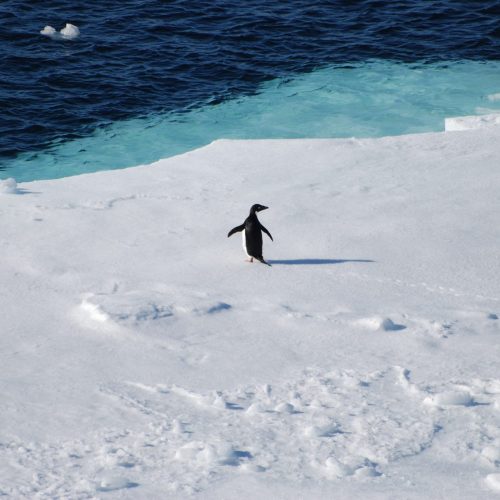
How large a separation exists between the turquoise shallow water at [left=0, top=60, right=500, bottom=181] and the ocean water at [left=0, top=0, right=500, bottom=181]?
0.12 ft

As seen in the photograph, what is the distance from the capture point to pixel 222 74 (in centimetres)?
1977

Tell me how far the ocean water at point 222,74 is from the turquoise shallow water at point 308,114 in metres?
0.04

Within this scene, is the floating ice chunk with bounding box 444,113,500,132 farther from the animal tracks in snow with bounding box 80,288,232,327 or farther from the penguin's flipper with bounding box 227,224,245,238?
the animal tracks in snow with bounding box 80,288,232,327

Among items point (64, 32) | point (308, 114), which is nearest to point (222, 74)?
point (308, 114)

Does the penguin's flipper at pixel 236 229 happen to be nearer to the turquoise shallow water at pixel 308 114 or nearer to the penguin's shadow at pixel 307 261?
the penguin's shadow at pixel 307 261

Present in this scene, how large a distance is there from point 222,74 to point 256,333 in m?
12.5

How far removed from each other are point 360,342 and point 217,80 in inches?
492

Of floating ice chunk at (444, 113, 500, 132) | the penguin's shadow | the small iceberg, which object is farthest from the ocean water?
the penguin's shadow

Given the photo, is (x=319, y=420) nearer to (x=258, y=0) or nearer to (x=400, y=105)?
(x=400, y=105)

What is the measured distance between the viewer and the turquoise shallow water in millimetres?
16234

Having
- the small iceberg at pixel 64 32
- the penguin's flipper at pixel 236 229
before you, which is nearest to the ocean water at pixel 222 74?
the small iceberg at pixel 64 32

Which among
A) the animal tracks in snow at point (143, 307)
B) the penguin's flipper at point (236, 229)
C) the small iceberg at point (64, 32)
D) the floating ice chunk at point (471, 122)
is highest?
the small iceberg at point (64, 32)

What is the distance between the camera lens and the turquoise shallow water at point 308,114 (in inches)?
639

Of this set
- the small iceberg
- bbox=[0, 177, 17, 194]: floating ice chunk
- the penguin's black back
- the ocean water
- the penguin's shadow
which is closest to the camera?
the penguin's black back
